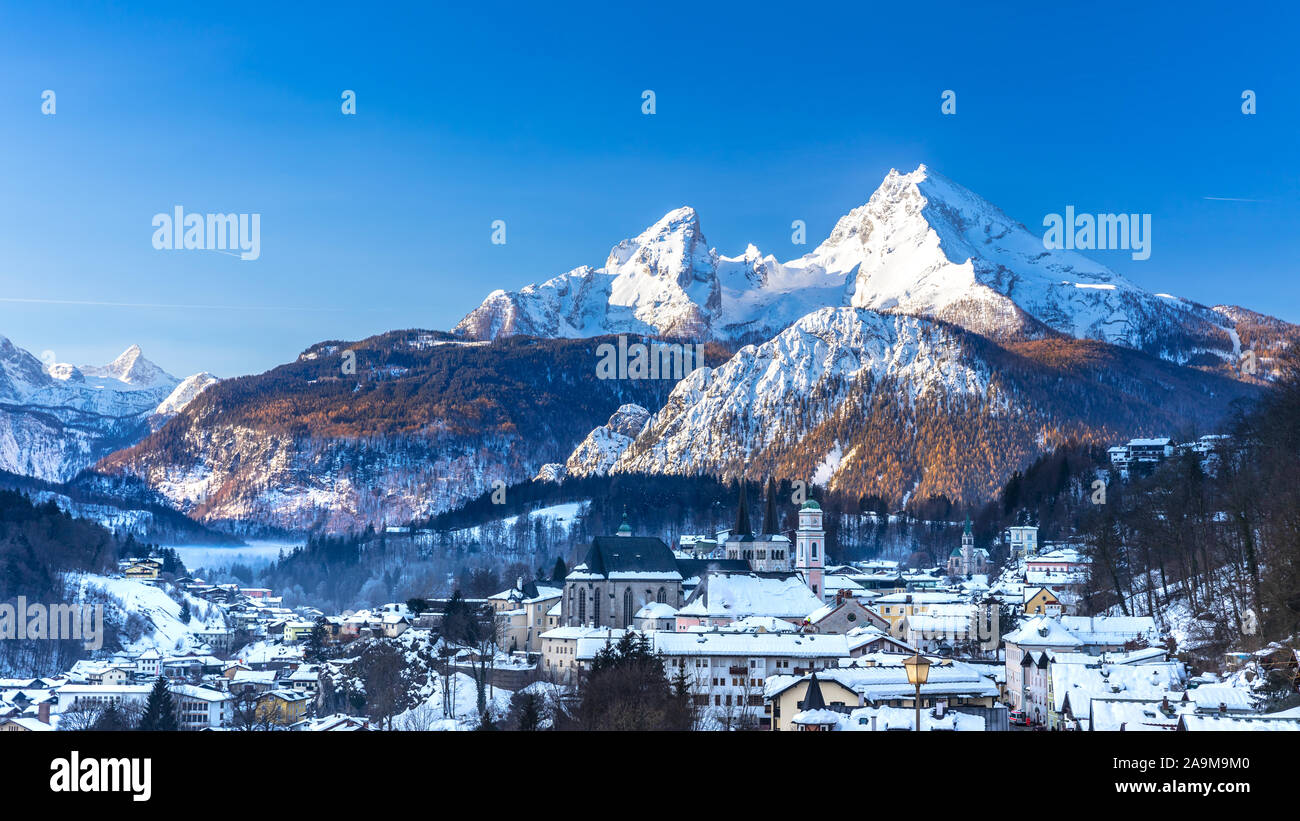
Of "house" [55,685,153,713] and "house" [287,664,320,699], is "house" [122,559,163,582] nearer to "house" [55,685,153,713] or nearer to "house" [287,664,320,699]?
"house" [287,664,320,699]

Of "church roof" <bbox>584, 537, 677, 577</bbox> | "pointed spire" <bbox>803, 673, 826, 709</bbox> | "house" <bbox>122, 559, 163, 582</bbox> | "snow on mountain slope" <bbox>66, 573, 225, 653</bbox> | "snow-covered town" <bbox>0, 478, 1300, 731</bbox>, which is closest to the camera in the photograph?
"snow-covered town" <bbox>0, 478, 1300, 731</bbox>

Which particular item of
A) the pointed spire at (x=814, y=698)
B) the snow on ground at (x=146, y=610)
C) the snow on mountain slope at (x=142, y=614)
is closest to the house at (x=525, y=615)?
the snow on mountain slope at (x=142, y=614)

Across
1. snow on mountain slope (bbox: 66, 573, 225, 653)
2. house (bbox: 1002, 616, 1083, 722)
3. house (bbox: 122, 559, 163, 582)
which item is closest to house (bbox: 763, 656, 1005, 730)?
house (bbox: 1002, 616, 1083, 722)

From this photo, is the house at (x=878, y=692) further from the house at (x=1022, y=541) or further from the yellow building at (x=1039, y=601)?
the house at (x=1022, y=541)

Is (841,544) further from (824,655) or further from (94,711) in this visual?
(94,711)

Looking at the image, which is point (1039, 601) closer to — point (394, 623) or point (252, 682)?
point (252, 682)

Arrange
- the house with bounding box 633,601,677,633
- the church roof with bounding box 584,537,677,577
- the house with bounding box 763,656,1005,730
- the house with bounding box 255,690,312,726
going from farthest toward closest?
1. the church roof with bounding box 584,537,677,577
2. the house with bounding box 633,601,677,633
3. the house with bounding box 255,690,312,726
4. the house with bounding box 763,656,1005,730

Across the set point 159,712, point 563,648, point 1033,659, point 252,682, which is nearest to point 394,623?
point 252,682
